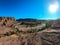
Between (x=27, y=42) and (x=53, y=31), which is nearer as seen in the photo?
(x=53, y=31)

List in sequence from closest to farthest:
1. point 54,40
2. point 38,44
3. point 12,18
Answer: point 54,40 → point 38,44 → point 12,18

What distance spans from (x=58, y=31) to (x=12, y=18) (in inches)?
1353

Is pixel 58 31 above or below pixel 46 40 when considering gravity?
above

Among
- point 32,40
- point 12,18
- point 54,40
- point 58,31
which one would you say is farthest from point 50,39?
point 12,18

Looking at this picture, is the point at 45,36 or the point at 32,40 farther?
→ the point at 32,40

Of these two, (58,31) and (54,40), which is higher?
(58,31)

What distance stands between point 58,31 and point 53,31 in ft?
0.74

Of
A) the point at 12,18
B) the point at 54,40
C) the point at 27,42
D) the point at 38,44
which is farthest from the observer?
the point at 12,18

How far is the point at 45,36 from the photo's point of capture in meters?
5.46

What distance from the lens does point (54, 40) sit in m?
5.36

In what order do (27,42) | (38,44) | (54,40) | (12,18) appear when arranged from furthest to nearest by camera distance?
1. (12,18)
2. (27,42)
3. (38,44)
4. (54,40)

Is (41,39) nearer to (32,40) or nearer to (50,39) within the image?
(50,39)

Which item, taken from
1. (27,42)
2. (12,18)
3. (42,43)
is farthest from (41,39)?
(12,18)

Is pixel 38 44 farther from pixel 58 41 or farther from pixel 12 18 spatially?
pixel 12 18
